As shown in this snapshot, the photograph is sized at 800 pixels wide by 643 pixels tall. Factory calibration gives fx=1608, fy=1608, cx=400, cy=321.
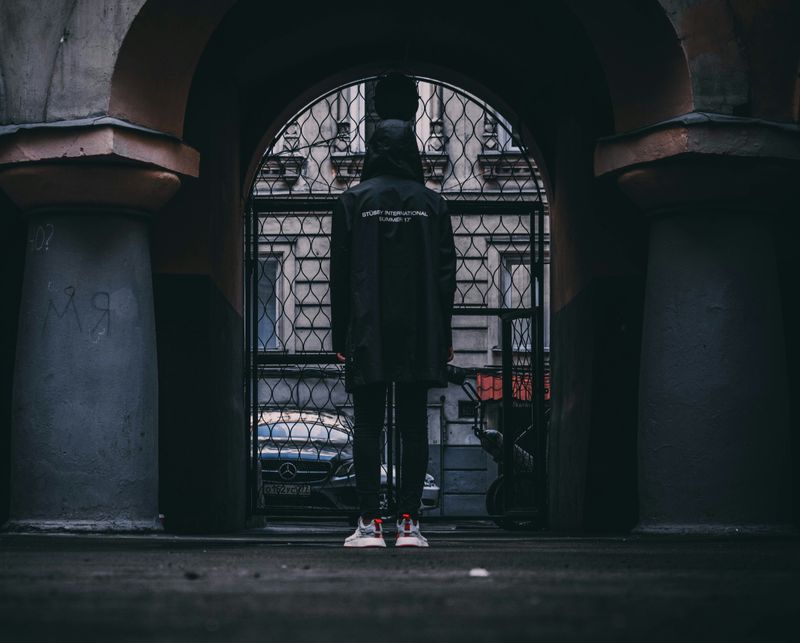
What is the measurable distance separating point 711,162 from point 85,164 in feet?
10.4

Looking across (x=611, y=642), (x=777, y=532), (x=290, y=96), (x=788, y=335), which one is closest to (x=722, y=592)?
(x=611, y=642)

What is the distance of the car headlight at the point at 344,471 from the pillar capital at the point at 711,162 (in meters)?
9.75

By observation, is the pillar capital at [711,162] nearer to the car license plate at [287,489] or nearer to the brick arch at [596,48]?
the brick arch at [596,48]

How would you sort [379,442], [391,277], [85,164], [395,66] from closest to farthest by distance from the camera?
[379,442] < [391,277] < [85,164] < [395,66]

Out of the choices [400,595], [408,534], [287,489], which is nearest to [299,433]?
[287,489]

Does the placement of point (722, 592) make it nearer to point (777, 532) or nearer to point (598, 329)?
point (777, 532)

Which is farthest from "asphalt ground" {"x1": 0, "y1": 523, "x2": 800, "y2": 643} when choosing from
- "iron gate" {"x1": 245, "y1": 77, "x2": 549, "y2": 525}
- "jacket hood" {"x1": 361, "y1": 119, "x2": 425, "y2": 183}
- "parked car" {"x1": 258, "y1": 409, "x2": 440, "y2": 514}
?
"parked car" {"x1": 258, "y1": 409, "x2": 440, "y2": 514}

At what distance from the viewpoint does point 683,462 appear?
8.23 m

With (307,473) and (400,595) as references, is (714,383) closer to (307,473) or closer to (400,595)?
(400,595)

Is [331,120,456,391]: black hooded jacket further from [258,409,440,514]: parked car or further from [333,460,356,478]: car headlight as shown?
[333,460,356,478]: car headlight

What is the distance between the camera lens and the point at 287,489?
58.5ft

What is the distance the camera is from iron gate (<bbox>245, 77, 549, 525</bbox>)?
11977 millimetres

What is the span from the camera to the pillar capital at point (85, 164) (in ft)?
26.3

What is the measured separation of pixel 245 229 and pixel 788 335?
14.6 feet
